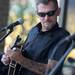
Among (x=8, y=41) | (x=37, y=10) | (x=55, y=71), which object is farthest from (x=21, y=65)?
(x=8, y=41)

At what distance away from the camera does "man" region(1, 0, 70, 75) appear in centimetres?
310

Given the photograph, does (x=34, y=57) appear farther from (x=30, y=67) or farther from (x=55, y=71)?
(x=55, y=71)

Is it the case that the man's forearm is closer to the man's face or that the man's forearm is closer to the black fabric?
the black fabric

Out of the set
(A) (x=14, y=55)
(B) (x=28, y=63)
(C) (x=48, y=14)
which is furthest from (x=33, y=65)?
(C) (x=48, y=14)

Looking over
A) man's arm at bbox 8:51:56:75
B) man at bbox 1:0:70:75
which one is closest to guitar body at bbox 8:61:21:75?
man at bbox 1:0:70:75

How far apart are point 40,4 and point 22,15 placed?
8.12ft

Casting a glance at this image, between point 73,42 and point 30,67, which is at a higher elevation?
point 73,42

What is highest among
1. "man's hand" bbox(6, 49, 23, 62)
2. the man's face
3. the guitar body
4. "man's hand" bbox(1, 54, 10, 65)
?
the man's face

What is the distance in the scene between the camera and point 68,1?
5566mm

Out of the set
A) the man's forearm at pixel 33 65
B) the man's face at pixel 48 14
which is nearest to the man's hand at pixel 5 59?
the man's forearm at pixel 33 65

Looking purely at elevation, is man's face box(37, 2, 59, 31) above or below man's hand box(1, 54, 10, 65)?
above

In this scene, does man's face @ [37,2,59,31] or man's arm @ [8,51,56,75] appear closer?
man's arm @ [8,51,56,75]

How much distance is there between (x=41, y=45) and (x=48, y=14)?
254mm

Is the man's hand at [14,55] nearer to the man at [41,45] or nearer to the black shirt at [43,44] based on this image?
the man at [41,45]
